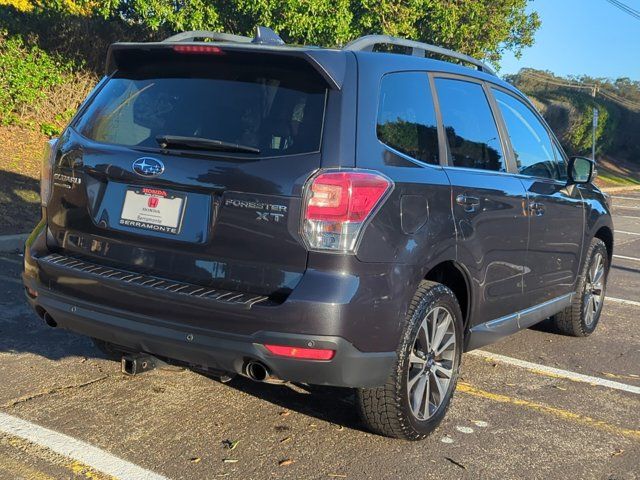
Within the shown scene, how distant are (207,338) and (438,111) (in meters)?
1.72

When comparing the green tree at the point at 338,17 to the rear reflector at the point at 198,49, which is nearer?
the rear reflector at the point at 198,49

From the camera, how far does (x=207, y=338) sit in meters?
3.08

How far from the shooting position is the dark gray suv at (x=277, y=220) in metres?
3.03

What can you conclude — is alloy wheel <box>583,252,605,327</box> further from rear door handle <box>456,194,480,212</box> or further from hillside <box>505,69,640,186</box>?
hillside <box>505,69,640,186</box>

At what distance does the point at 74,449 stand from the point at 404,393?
1.53 metres

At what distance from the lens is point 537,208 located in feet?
15.1

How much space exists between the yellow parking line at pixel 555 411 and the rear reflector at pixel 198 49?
8.22 ft

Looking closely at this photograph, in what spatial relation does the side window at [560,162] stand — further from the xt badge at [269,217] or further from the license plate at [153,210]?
the license plate at [153,210]

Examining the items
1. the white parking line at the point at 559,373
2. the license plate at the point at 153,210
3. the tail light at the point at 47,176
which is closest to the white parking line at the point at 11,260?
the tail light at the point at 47,176

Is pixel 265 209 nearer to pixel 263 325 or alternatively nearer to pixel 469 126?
pixel 263 325

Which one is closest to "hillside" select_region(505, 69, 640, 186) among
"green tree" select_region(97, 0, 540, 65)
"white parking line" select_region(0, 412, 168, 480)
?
"green tree" select_region(97, 0, 540, 65)

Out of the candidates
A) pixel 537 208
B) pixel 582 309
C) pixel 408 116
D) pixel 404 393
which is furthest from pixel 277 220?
pixel 582 309

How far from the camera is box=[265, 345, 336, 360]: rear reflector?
118 inches

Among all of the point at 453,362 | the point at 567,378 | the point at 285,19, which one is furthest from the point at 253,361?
the point at 285,19
